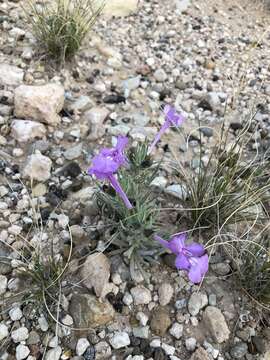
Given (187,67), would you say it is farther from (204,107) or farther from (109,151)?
(109,151)

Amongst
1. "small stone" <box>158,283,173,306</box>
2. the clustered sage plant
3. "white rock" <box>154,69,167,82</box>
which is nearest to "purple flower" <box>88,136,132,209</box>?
the clustered sage plant

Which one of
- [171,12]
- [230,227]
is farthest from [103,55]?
[230,227]

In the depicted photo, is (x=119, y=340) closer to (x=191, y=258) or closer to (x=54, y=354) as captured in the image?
(x=54, y=354)

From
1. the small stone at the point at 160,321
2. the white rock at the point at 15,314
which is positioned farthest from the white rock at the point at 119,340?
the white rock at the point at 15,314

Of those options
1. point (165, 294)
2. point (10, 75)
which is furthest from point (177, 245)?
point (10, 75)

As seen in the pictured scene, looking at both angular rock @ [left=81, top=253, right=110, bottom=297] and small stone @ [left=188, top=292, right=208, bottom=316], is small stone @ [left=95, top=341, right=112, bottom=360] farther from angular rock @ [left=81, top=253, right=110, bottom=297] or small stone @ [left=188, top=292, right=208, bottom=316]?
small stone @ [left=188, top=292, right=208, bottom=316]

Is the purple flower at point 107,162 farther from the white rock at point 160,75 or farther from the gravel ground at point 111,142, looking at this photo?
the white rock at point 160,75
